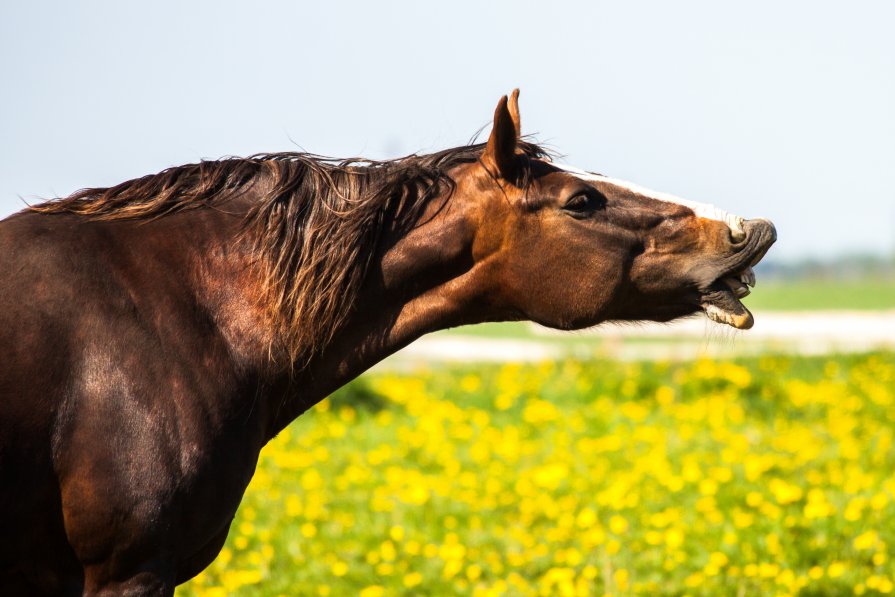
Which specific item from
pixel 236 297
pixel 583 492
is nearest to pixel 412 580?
pixel 583 492

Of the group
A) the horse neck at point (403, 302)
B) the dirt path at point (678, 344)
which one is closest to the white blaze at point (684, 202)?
the horse neck at point (403, 302)

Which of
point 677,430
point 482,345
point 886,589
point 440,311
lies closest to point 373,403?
point 677,430

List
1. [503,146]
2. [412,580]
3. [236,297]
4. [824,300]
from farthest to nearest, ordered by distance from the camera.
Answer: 1. [824,300]
2. [412,580]
3. [503,146]
4. [236,297]

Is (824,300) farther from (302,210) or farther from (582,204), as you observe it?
(302,210)

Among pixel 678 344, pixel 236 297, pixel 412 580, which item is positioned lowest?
pixel 678 344

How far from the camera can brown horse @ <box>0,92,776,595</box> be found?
272 centimetres

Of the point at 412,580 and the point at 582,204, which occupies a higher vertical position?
the point at 582,204

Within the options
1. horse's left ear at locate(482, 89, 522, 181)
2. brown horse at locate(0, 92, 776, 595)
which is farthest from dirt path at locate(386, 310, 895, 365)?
horse's left ear at locate(482, 89, 522, 181)

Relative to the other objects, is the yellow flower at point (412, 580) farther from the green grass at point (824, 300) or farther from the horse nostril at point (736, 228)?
the green grass at point (824, 300)

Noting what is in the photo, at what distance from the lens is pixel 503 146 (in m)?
3.19

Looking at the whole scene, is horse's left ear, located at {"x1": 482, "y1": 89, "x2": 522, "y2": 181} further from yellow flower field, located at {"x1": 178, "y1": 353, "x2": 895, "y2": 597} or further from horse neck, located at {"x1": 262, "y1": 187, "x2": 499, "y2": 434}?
yellow flower field, located at {"x1": 178, "y1": 353, "x2": 895, "y2": 597}

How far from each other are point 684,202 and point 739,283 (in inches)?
12.1

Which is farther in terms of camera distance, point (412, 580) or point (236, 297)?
point (412, 580)

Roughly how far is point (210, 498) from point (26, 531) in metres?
0.47
